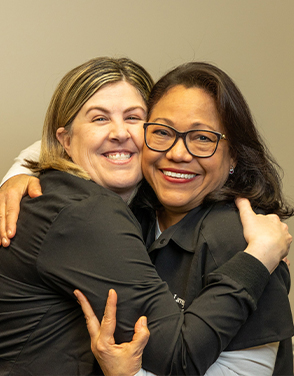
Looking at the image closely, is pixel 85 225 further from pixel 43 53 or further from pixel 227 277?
pixel 43 53

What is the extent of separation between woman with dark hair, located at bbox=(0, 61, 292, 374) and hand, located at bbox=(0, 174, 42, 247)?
0.14ft

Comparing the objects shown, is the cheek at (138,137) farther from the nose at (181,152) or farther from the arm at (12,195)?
the arm at (12,195)

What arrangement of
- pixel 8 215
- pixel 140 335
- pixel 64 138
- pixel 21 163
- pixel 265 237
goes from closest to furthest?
1. pixel 140 335
2. pixel 265 237
3. pixel 8 215
4. pixel 64 138
5. pixel 21 163

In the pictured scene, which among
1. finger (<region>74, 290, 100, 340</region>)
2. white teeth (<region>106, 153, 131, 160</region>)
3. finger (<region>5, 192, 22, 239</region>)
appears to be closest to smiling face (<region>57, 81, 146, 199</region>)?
white teeth (<region>106, 153, 131, 160</region>)

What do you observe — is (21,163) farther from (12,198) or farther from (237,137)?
(237,137)

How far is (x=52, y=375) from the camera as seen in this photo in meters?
1.45

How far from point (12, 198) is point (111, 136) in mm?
461

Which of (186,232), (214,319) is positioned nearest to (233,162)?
(186,232)

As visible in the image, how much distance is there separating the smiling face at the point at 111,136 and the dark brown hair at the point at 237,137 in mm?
137

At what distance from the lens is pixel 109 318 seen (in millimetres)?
1319

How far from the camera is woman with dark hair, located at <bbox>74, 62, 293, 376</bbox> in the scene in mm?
1496

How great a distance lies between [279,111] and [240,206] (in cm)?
185

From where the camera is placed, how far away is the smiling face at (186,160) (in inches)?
65.2

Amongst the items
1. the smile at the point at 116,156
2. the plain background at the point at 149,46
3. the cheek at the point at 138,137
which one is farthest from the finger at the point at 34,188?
the plain background at the point at 149,46
